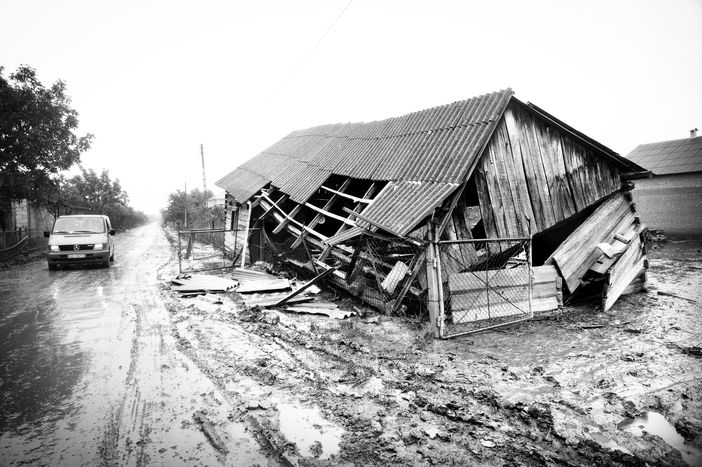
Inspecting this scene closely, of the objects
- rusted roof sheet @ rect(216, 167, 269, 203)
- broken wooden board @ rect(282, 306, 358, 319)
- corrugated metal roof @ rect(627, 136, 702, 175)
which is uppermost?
corrugated metal roof @ rect(627, 136, 702, 175)

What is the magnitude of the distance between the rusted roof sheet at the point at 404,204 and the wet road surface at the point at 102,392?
3990mm

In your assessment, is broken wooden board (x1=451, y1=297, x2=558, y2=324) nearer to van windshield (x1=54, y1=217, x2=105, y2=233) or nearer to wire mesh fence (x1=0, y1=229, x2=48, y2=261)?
van windshield (x1=54, y1=217, x2=105, y2=233)

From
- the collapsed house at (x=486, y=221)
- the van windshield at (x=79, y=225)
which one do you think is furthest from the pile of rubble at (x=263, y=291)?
the van windshield at (x=79, y=225)

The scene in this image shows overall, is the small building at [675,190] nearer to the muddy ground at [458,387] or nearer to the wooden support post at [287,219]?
the muddy ground at [458,387]

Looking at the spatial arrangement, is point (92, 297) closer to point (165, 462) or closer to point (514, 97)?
point (165, 462)

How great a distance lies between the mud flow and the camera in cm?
338

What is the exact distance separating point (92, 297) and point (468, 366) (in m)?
9.25

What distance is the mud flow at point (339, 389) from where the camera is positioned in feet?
11.1

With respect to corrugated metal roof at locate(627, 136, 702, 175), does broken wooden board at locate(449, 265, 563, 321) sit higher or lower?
lower

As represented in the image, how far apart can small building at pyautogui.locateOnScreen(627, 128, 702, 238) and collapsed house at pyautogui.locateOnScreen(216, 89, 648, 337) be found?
19.2 meters

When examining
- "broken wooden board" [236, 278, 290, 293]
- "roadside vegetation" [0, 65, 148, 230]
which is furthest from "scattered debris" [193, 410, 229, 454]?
"roadside vegetation" [0, 65, 148, 230]

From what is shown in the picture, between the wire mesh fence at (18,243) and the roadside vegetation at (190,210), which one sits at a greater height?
the roadside vegetation at (190,210)

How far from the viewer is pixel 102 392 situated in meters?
4.38

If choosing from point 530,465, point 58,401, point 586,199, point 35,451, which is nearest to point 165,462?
point 35,451
